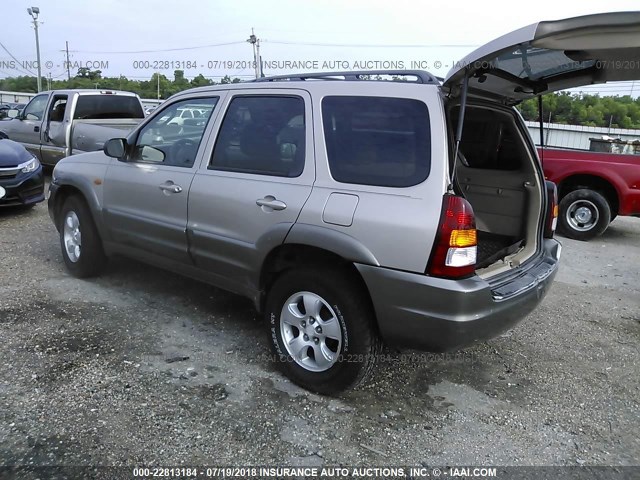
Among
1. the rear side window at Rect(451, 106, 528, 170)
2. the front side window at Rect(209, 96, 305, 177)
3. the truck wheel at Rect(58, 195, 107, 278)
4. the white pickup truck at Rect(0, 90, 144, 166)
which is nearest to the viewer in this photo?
the front side window at Rect(209, 96, 305, 177)

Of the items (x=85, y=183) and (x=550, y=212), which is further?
(x=85, y=183)

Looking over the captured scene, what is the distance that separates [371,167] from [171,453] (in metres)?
1.82

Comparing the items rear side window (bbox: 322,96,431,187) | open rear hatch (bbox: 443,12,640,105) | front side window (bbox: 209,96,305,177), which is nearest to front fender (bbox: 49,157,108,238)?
front side window (bbox: 209,96,305,177)

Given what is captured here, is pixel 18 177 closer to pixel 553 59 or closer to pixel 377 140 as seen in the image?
pixel 377 140

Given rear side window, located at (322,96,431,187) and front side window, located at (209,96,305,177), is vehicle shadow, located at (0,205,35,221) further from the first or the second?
rear side window, located at (322,96,431,187)

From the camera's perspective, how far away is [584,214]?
7621 mm

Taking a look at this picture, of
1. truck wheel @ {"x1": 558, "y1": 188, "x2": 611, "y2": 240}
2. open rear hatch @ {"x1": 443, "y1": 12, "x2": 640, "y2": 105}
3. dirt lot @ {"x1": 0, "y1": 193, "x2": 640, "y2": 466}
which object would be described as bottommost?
dirt lot @ {"x1": 0, "y1": 193, "x2": 640, "y2": 466}

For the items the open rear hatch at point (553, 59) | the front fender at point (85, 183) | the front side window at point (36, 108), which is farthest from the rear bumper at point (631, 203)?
the front side window at point (36, 108)

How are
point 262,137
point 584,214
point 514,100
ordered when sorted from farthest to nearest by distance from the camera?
point 584,214 → point 514,100 → point 262,137

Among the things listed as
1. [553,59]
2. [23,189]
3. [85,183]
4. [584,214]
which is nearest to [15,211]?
[23,189]

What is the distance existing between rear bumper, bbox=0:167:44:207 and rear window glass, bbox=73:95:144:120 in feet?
8.09

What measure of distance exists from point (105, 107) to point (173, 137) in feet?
21.9

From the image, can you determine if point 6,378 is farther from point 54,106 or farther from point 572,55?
point 54,106

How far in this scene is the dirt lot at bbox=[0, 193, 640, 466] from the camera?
8.77ft
